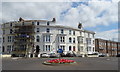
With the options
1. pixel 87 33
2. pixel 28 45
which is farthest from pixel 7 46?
pixel 87 33

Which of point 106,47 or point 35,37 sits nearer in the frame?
point 35,37

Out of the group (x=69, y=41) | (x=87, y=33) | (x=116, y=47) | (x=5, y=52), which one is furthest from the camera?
(x=116, y=47)

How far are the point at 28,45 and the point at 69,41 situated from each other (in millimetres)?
14111

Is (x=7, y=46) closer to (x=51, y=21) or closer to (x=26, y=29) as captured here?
(x=26, y=29)

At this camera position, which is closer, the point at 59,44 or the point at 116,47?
the point at 59,44

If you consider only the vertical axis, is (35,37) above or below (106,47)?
above

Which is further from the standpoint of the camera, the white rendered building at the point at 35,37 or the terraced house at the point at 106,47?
the terraced house at the point at 106,47

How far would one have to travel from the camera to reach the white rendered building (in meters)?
45.4

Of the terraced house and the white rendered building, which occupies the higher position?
the white rendered building

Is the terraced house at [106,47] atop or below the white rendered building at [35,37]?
below

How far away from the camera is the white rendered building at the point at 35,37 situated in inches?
1788

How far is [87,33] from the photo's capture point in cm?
5944

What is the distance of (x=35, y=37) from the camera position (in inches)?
1825

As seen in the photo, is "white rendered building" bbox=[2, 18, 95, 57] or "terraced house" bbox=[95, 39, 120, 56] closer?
"white rendered building" bbox=[2, 18, 95, 57]
